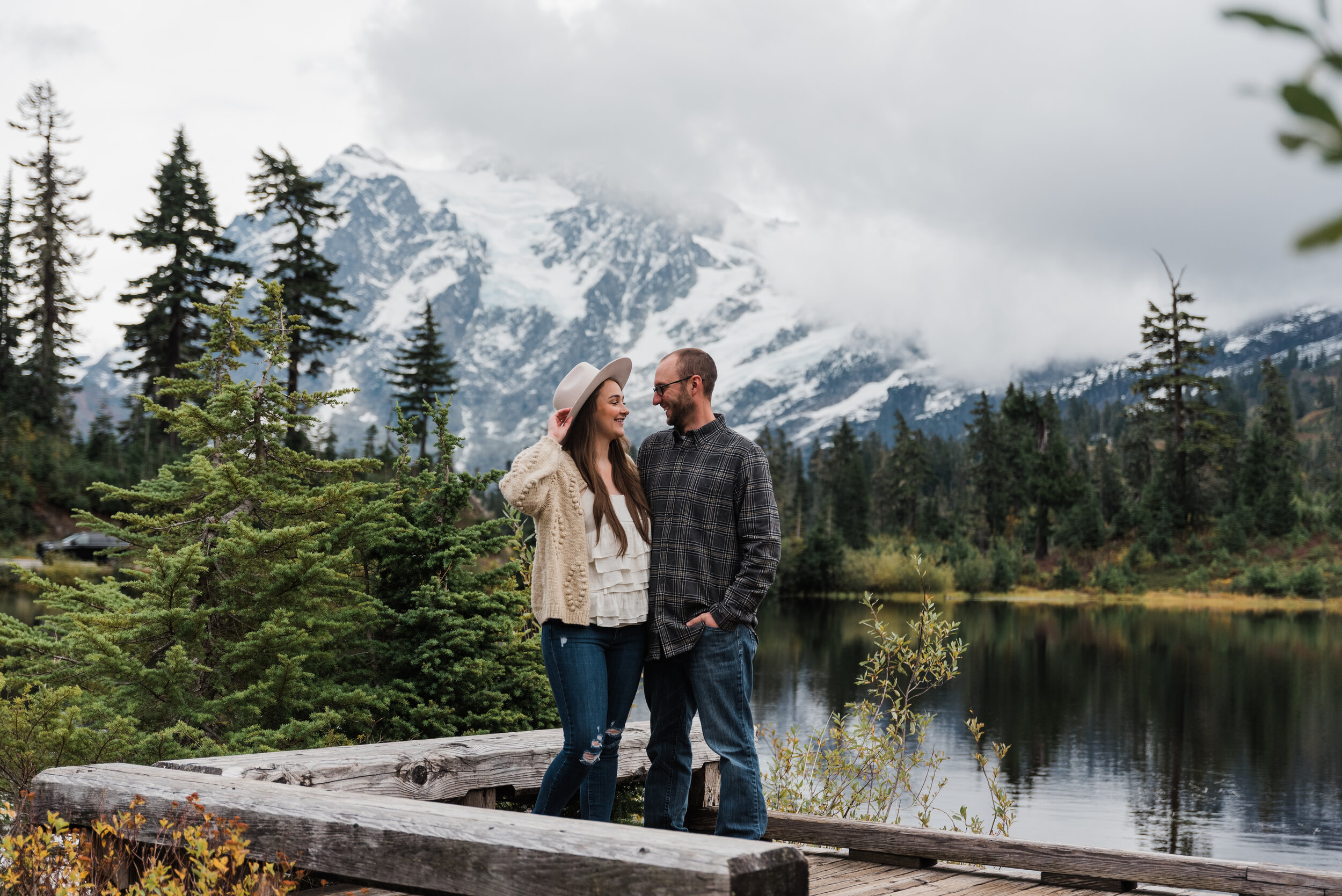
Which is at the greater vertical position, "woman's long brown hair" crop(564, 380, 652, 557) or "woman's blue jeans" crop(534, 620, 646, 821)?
"woman's long brown hair" crop(564, 380, 652, 557)

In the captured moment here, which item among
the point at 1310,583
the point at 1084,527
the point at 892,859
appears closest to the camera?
the point at 892,859

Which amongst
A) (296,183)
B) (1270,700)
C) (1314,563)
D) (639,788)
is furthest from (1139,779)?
(1314,563)

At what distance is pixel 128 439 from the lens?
166 feet

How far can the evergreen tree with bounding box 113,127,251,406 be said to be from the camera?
35156 millimetres

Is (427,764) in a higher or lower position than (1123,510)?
lower

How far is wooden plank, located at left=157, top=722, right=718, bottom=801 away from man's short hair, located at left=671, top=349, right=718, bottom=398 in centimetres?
153

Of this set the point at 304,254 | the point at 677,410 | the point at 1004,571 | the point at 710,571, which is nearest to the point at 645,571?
the point at 710,571

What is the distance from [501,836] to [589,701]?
123cm

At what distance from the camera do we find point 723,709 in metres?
3.89

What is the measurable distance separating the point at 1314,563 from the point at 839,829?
185 ft

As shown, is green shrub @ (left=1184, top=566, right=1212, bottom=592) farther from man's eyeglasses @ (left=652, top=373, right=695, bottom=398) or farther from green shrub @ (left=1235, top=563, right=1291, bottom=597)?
man's eyeglasses @ (left=652, top=373, right=695, bottom=398)

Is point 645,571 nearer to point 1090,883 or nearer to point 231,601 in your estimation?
point 1090,883

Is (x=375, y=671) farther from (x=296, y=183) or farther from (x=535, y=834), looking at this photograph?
(x=296, y=183)

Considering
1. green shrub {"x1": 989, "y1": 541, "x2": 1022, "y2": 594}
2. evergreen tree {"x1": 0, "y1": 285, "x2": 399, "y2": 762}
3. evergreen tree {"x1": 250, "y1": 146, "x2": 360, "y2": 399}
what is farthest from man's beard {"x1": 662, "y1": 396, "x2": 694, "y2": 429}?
green shrub {"x1": 989, "y1": 541, "x2": 1022, "y2": 594}
